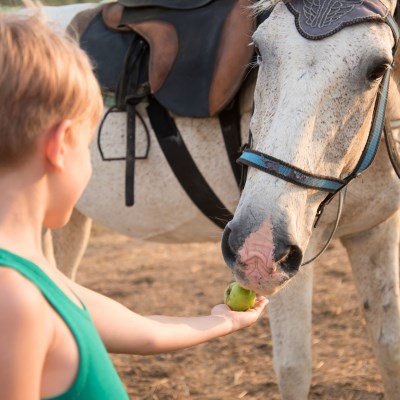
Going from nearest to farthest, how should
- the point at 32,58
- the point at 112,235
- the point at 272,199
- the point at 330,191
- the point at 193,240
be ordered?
the point at 32,58 < the point at 272,199 < the point at 330,191 < the point at 193,240 < the point at 112,235

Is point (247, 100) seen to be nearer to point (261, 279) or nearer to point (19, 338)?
point (261, 279)

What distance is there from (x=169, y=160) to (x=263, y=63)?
0.98 m

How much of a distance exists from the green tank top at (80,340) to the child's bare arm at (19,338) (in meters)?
0.04

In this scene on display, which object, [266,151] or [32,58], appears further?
[266,151]

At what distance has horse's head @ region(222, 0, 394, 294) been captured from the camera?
2.09 metres

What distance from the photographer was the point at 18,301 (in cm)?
117

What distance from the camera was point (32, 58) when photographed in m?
1.21

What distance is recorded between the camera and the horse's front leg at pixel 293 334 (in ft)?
9.60

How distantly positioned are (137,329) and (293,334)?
1.56 m

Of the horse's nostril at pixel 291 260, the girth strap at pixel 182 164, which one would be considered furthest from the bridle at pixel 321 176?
the girth strap at pixel 182 164

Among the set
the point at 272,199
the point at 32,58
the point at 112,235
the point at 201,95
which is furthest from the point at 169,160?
the point at 112,235

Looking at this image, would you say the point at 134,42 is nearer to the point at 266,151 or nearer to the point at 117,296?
the point at 266,151

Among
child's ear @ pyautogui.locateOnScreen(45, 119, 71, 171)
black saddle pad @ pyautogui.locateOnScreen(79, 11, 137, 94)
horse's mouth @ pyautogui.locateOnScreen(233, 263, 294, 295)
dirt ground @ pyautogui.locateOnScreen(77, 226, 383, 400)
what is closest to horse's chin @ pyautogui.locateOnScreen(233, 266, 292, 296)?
horse's mouth @ pyautogui.locateOnScreen(233, 263, 294, 295)

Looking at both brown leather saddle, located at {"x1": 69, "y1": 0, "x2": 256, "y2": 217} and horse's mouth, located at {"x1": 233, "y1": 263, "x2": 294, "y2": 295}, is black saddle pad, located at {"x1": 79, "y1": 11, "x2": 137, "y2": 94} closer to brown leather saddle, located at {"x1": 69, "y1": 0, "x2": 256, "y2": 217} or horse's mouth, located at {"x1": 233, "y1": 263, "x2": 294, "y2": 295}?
brown leather saddle, located at {"x1": 69, "y1": 0, "x2": 256, "y2": 217}
